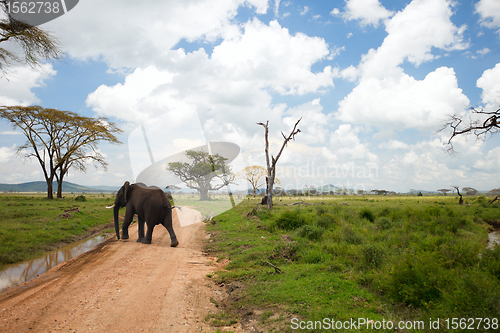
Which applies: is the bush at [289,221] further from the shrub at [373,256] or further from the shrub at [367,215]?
the shrub at [373,256]

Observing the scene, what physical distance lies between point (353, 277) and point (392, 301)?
136 centimetres

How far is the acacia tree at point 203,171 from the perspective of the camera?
44.3 meters

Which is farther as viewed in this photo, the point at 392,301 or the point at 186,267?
the point at 186,267

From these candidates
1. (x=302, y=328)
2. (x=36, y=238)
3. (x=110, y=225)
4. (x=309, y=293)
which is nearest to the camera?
(x=302, y=328)

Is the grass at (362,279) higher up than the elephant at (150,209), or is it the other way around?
the elephant at (150,209)

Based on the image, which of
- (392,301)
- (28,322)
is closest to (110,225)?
(28,322)

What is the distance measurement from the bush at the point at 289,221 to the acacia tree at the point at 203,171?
31.0m

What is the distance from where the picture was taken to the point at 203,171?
4547cm

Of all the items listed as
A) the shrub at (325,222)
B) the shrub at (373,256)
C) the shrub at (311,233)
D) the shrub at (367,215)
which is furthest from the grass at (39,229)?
the shrub at (367,215)

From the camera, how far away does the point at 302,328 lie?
4.41 m

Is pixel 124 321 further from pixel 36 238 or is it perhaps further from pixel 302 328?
pixel 36 238

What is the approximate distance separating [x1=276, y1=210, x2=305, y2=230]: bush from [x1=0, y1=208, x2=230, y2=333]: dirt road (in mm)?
5770

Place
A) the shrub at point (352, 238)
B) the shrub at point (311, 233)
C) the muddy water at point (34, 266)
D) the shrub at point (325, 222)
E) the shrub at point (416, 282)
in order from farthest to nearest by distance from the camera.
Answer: the shrub at point (325, 222)
the shrub at point (311, 233)
the shrub at point (352, 238)
the muddy water at point (34, 266)
the shrub at point (416, 282)

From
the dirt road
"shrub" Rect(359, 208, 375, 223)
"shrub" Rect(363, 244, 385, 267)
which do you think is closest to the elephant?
the dirt road
